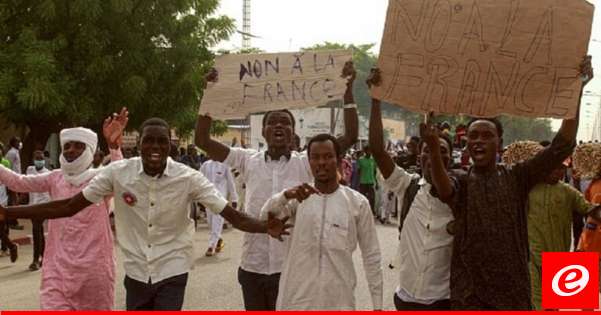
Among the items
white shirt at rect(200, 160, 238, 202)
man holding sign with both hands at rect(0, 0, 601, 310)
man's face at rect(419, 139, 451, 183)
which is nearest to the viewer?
man holding sign with both hands at rect(0, 0, 601, 310)

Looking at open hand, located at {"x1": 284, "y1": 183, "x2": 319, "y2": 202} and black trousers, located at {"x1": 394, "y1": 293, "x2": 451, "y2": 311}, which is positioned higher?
open hand, located at {"x1": 284, "y1": 183, "x2": 319, "y2": 202}

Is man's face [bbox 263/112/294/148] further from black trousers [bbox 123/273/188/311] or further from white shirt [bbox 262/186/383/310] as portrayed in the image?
black trousers [bbox 123/273/188/311]

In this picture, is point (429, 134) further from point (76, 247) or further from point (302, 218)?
point (76, 247)

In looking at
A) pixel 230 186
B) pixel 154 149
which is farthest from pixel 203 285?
pixel 154 149

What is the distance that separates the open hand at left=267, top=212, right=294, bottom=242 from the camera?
14.0 feet

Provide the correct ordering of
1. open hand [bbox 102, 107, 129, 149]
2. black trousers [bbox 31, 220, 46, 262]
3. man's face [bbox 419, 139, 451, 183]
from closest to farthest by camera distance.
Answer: man's face [bbox 419, 139, 451, 183] → open hand [bbox 102, 107, 129, 149] → black trousers [bbox 31, 220, 46, 262]

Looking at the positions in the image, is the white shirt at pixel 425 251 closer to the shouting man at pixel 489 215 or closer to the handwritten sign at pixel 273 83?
the shouting man at pixel 489 215

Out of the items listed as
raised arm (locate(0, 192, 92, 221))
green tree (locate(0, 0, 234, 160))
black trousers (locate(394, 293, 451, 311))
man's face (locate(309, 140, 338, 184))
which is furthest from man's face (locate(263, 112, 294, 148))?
green tree (locate(0, 0, 234, 160))

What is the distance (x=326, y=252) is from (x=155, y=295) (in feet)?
3.68

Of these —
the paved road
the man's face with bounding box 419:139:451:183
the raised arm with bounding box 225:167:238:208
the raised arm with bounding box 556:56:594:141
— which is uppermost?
the raised arm with bounding box 556:56:594:141

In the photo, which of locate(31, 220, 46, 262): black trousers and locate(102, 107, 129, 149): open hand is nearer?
locate(102, 107, 129, 149): open hand

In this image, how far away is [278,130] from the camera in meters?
5.33

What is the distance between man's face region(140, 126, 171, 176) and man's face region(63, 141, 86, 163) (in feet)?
3.12

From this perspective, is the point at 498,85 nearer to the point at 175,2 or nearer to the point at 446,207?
the point at 446,207
